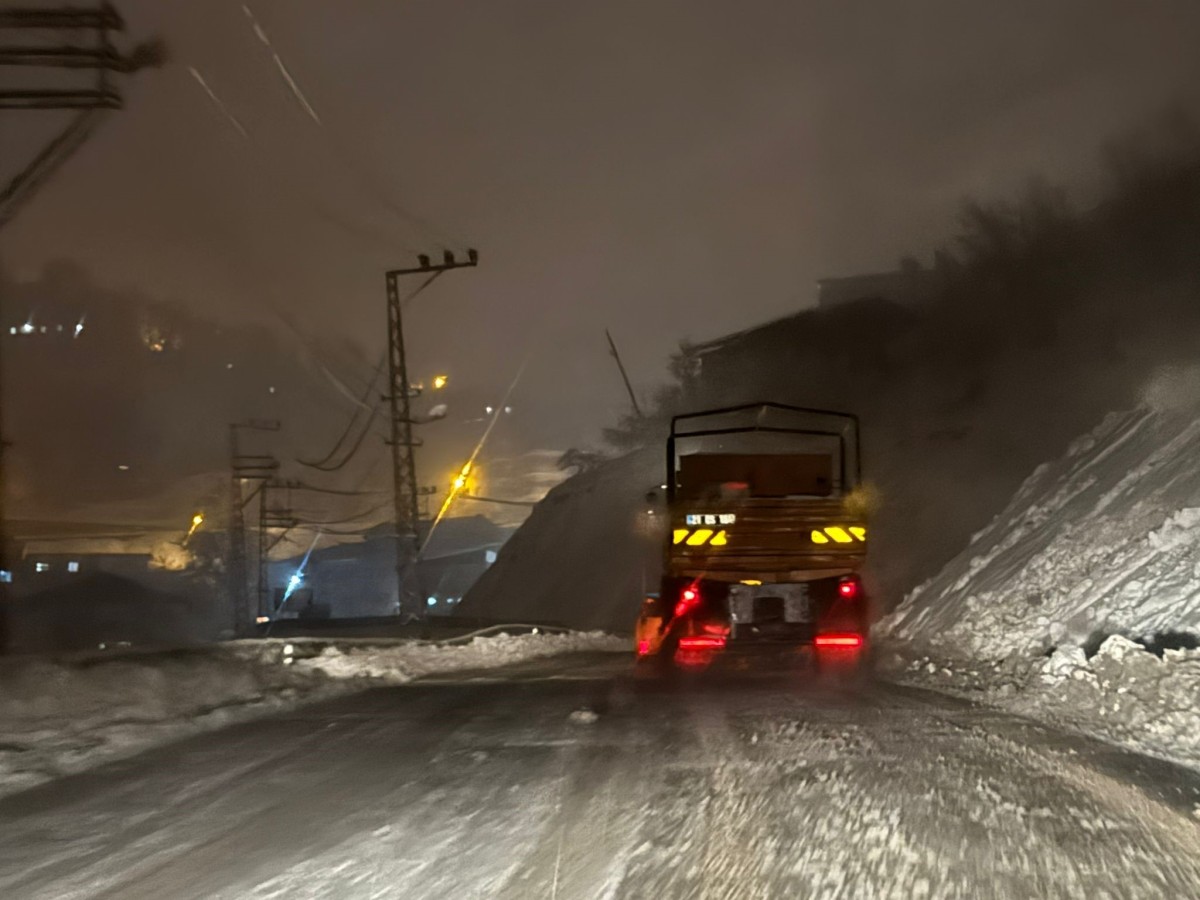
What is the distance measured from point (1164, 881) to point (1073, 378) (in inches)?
1186

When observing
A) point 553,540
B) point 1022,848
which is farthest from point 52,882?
point 553,540

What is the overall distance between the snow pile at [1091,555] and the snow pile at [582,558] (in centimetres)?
1740

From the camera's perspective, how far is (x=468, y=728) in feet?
35.2

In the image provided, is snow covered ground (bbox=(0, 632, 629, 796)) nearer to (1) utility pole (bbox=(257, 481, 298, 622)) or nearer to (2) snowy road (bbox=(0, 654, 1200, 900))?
(2) snowy road (bbox=(0, 654, 1200, 900))

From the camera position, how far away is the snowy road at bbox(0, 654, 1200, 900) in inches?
218

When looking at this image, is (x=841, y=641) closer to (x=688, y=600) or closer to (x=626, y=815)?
(x=688, y=600)

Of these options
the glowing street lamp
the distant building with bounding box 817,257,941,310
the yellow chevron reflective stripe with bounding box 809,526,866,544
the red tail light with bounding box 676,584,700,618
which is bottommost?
the red tail light with bounding box 676,584,700,618

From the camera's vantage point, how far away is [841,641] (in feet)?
52.4

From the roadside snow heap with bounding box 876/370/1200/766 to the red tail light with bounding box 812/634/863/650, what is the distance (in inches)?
32.7

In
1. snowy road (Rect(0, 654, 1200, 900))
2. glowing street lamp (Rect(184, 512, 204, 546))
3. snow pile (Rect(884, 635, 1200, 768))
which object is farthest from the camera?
glowing street lamp (Rect(184, 512, 204, 546))

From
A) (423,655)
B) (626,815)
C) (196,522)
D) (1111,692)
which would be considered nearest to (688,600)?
(423,655)

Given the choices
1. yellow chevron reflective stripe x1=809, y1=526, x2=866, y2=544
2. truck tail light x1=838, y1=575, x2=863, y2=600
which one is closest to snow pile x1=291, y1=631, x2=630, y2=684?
yellow chevron reflective stripe x1=809, y1=526, x2=866, y2=544

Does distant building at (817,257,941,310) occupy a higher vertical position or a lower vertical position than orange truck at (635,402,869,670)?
higher

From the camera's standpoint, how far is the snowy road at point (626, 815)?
5.54 m
